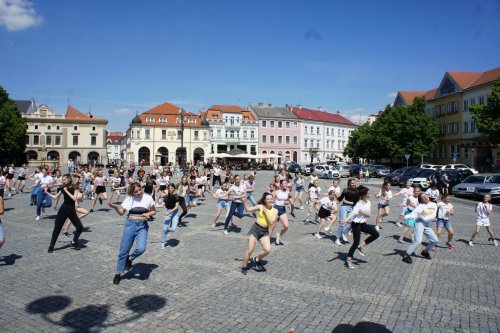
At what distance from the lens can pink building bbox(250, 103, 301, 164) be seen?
7988cm

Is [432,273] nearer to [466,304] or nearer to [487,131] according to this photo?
[466,304]

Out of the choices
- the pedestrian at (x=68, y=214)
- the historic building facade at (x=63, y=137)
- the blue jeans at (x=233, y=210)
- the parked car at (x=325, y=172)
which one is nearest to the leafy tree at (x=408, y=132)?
the parked car at (x=325, y=172)

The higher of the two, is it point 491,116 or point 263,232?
point 491,116

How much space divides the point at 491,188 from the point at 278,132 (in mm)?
59990

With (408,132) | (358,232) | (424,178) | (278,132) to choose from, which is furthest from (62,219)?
(278,132)

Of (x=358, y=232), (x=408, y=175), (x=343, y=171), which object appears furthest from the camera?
(x=343, y=171)

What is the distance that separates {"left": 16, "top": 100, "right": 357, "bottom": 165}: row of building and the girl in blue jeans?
64.0 meters

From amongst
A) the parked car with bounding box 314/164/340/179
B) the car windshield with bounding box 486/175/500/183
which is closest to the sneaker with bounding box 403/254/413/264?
the car windshield with bounding box 486/175/500/183

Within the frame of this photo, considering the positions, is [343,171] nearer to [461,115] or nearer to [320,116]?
[461,115]

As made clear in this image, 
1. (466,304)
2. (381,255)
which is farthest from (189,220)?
(466,304)

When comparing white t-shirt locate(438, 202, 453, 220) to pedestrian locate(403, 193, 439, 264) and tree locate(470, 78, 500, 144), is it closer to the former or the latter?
pedestrian locate(403, 193, 439, 264)

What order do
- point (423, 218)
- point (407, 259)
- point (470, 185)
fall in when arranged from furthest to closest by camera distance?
1. point (470, 185)
2. point (423, 218)
3. point (407, 259)

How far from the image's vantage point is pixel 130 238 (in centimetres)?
720

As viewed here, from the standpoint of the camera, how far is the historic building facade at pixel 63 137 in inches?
2982
